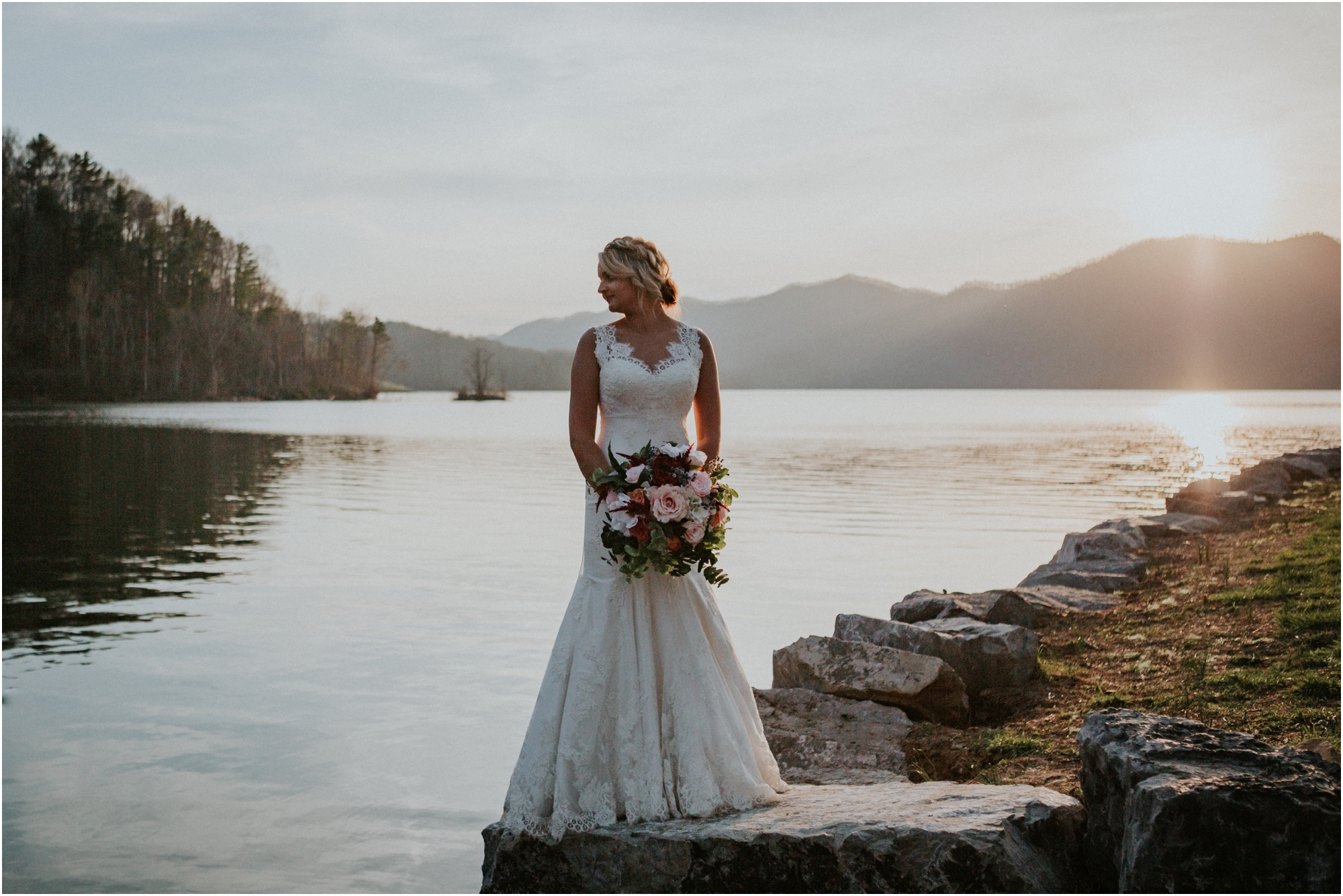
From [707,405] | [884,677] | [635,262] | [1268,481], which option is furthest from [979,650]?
[1268,481]

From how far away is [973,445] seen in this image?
4588 centimetres

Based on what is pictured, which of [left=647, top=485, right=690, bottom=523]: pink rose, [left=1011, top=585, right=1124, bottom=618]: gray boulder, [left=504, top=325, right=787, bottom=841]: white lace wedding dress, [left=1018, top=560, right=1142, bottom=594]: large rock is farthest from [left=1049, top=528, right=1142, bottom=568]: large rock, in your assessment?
[left=647, top=485, right=690, bottom=523]: pink rose

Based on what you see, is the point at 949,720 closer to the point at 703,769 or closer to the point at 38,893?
the point at 703,769

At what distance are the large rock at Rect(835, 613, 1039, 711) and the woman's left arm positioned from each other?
3.51 meters

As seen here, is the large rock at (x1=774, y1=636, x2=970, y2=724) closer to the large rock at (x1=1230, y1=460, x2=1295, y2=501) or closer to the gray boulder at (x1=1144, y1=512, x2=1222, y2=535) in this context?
the gray boulder at (x1=1144, y1=512, x2=1222, y2=535)

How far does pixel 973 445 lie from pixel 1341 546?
1333 inches

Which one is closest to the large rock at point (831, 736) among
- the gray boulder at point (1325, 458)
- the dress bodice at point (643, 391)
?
the dress bodice at point (643, 391)

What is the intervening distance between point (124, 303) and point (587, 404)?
108m

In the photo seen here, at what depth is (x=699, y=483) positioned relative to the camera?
4664 millimetres

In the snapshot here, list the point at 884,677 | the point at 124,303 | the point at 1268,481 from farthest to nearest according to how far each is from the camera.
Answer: the point at 124,303
the point at 1268,481
the point at 884,677

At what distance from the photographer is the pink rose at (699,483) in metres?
4.66

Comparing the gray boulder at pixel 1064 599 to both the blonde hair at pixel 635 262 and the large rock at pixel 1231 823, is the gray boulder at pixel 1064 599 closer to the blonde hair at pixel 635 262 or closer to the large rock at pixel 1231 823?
the large rock at pixel 1231 823

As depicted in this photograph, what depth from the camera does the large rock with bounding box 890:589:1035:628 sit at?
10.1m

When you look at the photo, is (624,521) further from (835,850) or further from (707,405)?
(835,850)
